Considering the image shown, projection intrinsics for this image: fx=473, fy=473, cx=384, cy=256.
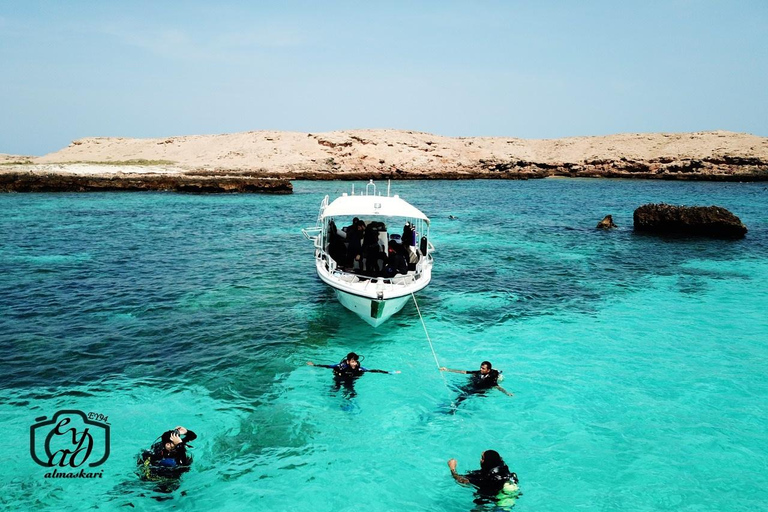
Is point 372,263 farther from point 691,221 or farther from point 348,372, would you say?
point 691,221

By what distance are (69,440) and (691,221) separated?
38.3 metres

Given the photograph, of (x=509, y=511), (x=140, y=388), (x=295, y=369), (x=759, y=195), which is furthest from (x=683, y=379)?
(x=759, y=195)

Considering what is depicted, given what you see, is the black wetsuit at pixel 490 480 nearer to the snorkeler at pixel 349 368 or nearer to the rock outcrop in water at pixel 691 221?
the snorkeler at pixel 349 368

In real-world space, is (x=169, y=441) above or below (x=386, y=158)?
below

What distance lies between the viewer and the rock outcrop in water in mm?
33688

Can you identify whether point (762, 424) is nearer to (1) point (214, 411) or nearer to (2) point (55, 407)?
(1) point (214, 411)

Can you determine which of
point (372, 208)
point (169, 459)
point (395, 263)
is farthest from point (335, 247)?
point (169, 459)

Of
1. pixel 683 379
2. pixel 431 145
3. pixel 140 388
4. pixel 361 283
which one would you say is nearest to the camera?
pixel 140 388

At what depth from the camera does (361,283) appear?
15.2 metres

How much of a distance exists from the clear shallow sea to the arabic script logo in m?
0.22

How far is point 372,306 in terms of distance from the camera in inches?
583

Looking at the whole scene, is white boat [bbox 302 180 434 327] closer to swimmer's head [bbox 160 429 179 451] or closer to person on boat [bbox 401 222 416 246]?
person on boat [bbox 401 222 416 246]

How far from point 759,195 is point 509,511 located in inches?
2946

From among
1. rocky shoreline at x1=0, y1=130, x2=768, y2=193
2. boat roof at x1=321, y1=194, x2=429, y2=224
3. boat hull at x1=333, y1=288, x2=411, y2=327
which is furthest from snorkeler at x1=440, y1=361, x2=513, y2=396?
rocky shoreline at x1=0, y1=130, x2=768, y2=193
